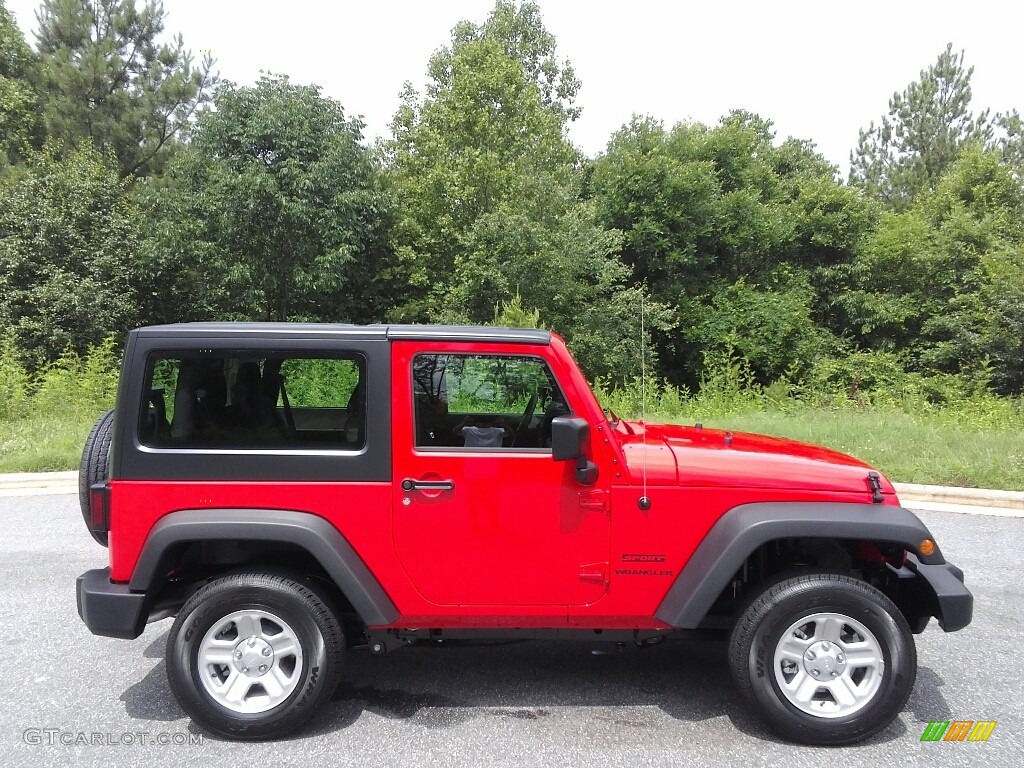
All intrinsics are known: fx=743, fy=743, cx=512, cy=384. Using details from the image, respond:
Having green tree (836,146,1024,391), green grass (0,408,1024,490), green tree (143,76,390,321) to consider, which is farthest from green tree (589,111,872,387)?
green grass (0,408,1024,490)

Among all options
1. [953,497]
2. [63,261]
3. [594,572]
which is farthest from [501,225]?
[594,572]

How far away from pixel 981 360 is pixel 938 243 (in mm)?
4697

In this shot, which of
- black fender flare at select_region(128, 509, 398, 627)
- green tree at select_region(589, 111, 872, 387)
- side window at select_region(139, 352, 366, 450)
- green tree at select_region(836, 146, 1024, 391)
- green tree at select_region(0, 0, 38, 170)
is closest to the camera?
black fender flare at select_region(128, 509, 398, 627)

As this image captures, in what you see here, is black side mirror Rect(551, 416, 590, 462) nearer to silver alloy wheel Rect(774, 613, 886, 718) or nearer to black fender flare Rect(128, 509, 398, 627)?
black fender flare Rect(128, 509, 398, 627)

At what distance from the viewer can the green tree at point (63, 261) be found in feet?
66.3

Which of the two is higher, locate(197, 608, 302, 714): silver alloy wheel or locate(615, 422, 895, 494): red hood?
locate(615, 422, 895, 494): red hood

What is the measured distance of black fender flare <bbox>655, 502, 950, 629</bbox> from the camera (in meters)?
3.23

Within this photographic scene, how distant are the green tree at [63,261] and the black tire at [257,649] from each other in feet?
64.9

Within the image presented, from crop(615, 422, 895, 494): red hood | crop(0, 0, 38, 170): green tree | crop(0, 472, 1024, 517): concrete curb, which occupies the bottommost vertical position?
crop(0, 472, 1024, 517): concrete curb

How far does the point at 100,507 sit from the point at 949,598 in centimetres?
391

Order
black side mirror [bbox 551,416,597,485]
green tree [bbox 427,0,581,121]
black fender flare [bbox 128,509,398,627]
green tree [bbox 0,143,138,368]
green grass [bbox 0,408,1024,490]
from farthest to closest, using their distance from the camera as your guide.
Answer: green tree [bbox 427,0,581,121]
green tree [bbox 0,143,138,368]
green grass [bbox 0,408,1024,490]
black fender flare [bbox 128,509,398,627]
black side mirror [bbox 551,416,597,485]

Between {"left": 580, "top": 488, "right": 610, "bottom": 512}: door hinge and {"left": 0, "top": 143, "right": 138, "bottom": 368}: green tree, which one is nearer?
{"left": 580, "top": 488, "right": 610, "bottom": 512}: door hinge

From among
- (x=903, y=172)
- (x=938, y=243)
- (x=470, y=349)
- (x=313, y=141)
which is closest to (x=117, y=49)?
(x=313, y=141)

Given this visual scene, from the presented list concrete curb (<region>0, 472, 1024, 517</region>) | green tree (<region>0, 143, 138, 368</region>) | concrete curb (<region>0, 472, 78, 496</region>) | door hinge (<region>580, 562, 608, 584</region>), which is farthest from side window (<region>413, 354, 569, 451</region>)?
green tree (<region>0, 143, 138, 368</region>)
